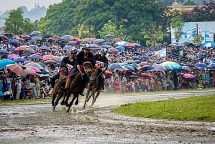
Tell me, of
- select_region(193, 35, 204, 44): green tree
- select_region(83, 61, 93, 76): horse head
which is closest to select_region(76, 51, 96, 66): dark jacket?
select_region(83, 61, 93, 76): horse head

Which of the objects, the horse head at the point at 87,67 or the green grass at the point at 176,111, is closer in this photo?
the green grass at the point at 176,111

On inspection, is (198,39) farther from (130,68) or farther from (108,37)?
(130,68)

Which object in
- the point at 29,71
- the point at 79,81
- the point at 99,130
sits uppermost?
the point at 79,81

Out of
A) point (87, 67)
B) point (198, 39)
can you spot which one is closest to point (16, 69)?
point (87, 67)

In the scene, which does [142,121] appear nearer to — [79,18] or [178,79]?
[178,79]

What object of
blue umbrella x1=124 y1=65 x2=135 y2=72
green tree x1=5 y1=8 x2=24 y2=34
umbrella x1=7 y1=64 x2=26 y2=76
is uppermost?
green tree x1=5 y1=8 x2=24 y2=34

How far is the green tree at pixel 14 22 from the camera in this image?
248ft

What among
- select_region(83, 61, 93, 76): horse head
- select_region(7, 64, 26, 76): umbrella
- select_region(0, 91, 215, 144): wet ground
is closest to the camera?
select_region(0, 91, 215, 144): wet ground

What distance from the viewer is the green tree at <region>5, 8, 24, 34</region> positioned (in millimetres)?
75625

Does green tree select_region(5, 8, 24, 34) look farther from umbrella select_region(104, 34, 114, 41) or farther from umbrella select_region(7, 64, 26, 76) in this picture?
umbrella select_region(7, 64, 26, 76)

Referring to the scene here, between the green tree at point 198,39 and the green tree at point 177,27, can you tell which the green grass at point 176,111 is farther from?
the green tree at point 177,27

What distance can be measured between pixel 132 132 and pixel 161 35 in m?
80.2

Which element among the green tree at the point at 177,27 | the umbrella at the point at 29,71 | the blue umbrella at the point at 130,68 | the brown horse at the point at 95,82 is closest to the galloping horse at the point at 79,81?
the brown horse at the point at 95,82

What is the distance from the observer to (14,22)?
75.8 metres
